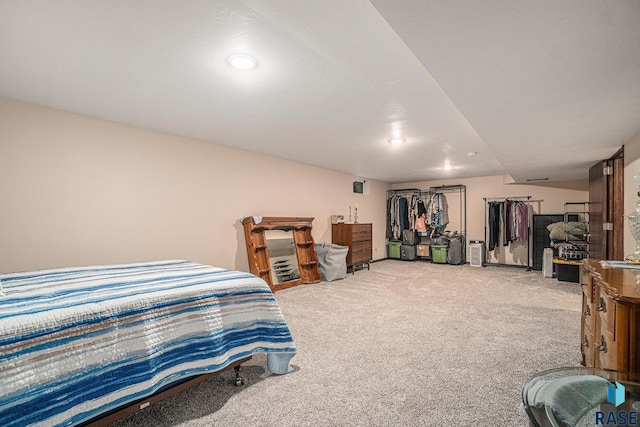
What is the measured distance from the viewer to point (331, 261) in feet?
18.9

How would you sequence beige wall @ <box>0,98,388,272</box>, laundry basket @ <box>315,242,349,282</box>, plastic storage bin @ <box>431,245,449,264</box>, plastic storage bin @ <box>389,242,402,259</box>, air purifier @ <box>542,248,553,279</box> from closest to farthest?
beige wall @ <box>0,98,388,272</box>
laundry basket @ <box>315,242,349,282</box>
air purifier @ <box>542,248,553,279</box>
plastic storage bin @ <box>431,245,449,264</box>
plastic storage bin @ <box>389,242,402,259</box>

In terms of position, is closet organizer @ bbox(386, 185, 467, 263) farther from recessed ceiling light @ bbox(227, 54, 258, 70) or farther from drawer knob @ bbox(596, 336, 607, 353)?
recessed ceiling light @ bbox(227, 54, 258, 70)

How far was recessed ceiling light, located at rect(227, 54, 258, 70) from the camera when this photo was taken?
2.04 metres

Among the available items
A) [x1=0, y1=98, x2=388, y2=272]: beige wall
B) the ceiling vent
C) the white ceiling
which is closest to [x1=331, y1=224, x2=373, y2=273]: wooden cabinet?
the ceiling vent

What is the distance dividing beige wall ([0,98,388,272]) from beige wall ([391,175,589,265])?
506cm

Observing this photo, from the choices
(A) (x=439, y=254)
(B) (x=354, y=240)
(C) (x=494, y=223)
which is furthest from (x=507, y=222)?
(B) (x=354, y=240)

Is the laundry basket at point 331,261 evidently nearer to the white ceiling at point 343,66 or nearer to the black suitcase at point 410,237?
the white ceiling at point 343,66

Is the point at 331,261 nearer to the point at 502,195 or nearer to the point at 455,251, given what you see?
the point at 455,251

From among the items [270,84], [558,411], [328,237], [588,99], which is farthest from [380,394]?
[328,237]

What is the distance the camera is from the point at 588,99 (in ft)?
7.23

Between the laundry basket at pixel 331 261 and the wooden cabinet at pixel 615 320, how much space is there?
4043mm

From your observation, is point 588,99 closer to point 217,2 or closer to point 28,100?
point 217,2

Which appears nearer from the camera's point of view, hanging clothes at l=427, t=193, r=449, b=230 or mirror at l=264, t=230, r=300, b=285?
mirror at l=264, t=230, r=300, b=285

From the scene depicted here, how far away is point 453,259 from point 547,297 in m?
3.07
